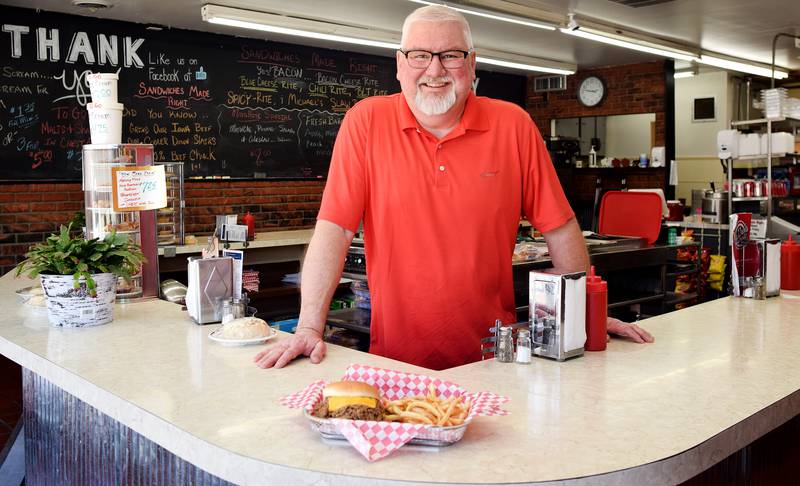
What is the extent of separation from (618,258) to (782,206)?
196 inches

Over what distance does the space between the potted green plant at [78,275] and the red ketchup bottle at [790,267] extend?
8.71ft

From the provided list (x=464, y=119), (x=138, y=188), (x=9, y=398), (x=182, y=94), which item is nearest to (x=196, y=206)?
(x=182, y=94)

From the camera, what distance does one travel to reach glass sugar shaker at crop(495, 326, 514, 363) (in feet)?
6.82

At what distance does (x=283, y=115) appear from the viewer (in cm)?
839

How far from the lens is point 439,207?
262cm

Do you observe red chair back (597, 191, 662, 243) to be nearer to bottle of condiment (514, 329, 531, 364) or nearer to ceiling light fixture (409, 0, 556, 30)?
ceiling light fixture (409, 0, 556, 30)

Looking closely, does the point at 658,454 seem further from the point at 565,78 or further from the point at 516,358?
the point at 565,78

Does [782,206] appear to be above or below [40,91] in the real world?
below

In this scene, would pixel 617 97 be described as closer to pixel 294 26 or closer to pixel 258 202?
pixel 258 202

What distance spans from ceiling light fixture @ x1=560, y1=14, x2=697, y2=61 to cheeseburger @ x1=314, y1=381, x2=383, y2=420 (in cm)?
636

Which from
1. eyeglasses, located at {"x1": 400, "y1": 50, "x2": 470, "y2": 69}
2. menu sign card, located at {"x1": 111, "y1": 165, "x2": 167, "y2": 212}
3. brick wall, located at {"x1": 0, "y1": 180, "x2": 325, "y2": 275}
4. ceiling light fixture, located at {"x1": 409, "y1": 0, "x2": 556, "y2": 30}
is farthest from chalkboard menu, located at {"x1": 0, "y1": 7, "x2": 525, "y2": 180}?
eyeglasses, located at {"x1": 400, "y1": 50, "x2": 470, "y2": 69}

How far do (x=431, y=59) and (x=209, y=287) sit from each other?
1.08 m

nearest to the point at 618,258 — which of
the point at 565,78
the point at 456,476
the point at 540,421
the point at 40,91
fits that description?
the point at 540,421

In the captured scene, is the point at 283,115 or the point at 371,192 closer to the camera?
the point at 371,192
